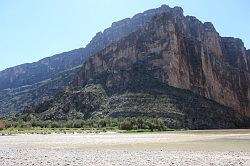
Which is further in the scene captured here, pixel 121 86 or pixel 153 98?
pixel 121 86

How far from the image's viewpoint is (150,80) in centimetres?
17375

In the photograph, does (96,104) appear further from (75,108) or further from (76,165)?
(76,165)

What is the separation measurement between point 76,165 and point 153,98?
12361 cm

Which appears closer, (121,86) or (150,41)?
(121,86)

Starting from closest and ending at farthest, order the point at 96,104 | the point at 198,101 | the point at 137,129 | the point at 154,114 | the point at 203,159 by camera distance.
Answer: the point at 203,159
the point at 137,129
the point at 154,114
the point at 96,104
the point at 198,101

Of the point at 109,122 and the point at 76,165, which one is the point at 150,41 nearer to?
the point at 109,122

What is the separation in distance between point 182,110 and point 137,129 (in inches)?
1300

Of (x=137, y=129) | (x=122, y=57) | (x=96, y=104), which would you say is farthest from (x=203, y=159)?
(x=122, y=57)

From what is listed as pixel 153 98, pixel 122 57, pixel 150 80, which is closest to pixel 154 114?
pixel 153 98

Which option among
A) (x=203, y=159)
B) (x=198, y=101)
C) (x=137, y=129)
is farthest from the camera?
(x=198, y=101)

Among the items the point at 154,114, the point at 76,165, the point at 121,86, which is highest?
the point at 121,86

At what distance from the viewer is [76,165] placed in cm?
2922

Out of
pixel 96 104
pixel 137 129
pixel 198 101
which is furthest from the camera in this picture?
pixel 198 101

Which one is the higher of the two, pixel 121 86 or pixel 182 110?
pixel 121 86
